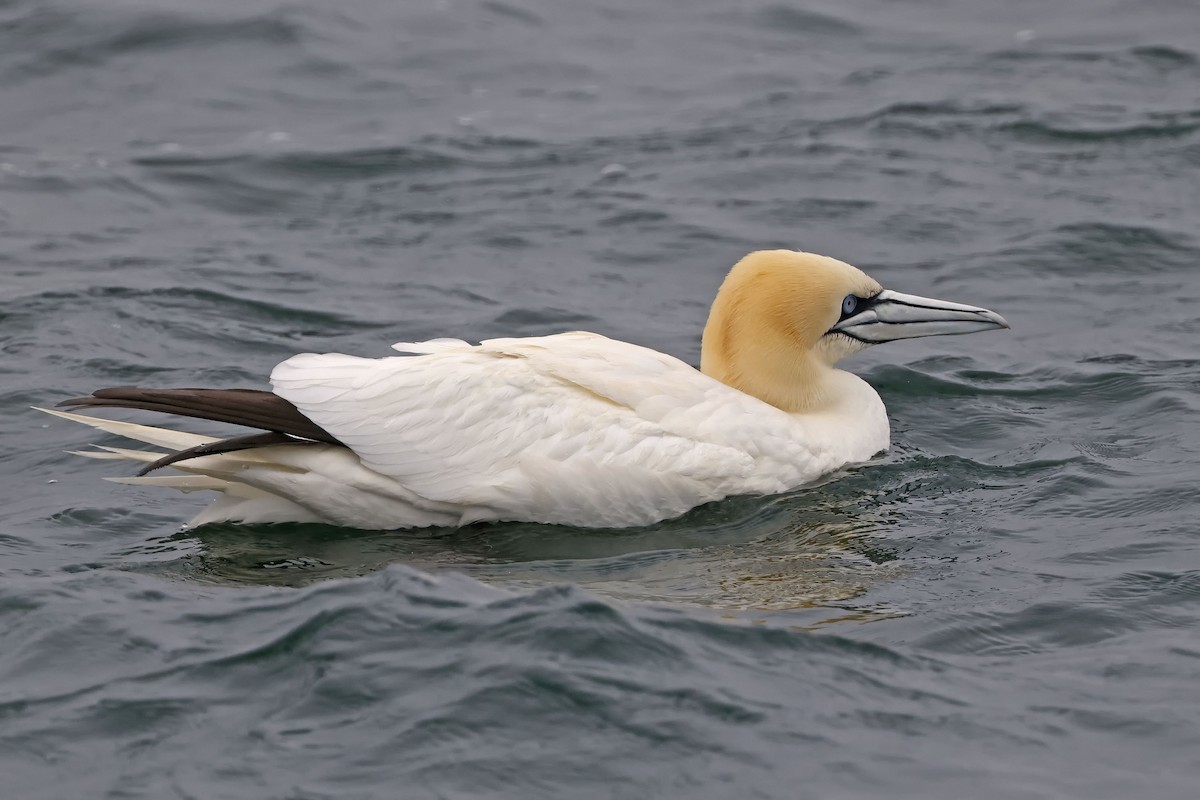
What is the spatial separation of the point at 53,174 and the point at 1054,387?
7889 millimetres

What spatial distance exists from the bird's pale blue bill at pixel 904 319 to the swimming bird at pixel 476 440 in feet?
2.72

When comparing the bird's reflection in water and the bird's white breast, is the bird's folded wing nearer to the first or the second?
the bird's white breast

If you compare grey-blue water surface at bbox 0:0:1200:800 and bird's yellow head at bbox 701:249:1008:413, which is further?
bird's yellow head at bbox 701:249:1008:413

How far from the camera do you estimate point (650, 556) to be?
7.88m

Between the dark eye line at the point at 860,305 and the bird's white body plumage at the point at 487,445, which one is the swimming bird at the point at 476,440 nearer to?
the bird's white body plumage at the point at 487,445

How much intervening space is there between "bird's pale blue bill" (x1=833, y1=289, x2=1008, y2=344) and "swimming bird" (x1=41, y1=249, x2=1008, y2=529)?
2.72 ft

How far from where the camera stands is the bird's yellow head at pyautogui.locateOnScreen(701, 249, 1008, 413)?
8945mm

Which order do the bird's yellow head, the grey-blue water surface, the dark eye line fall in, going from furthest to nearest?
the dark eye line, the bird's yellow head, the grey-blue water surface

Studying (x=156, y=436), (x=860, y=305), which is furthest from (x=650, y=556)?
(x=156, y=436)

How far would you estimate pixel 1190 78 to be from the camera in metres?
15.8

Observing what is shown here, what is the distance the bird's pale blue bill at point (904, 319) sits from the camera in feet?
30.5


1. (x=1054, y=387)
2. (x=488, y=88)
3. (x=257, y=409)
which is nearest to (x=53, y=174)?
(x=488, y=88)

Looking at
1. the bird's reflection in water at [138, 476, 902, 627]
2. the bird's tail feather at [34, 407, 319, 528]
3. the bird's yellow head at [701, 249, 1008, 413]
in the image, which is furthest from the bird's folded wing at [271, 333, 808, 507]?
the bird's yellow head at [701, 249, 1008, 413]

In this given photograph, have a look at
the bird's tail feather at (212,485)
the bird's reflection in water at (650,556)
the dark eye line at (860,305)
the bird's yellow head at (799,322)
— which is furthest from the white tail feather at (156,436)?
the dark eye line at (860,305)
